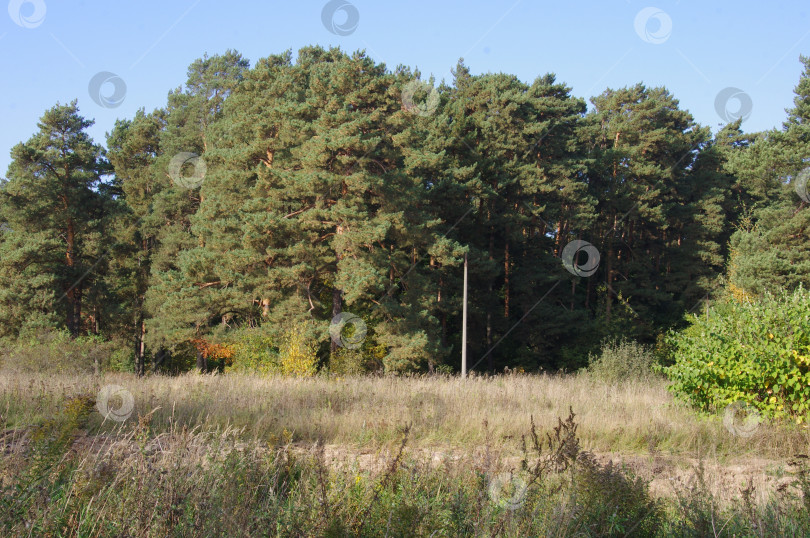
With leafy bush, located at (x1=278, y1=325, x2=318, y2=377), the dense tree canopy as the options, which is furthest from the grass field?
the dense tree canopy

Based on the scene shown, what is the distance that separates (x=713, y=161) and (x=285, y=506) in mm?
45956

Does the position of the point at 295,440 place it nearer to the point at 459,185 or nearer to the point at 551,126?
the point at 459,185

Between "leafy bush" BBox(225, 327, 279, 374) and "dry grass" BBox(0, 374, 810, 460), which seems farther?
"leafy bush" BBox(225, 327, 279, 374)

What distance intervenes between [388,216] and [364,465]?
18701 mm

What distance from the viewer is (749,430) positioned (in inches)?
334
